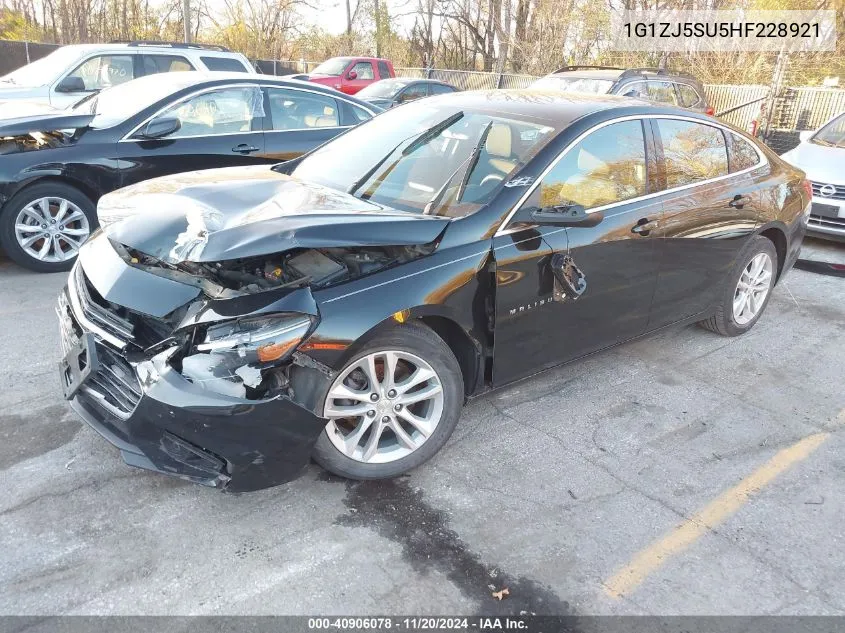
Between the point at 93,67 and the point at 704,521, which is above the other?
the point at 93,67

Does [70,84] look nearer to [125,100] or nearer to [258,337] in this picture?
[125,100]

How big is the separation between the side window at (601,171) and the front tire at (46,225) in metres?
4.03

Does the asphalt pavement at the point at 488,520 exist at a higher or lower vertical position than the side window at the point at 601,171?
lower

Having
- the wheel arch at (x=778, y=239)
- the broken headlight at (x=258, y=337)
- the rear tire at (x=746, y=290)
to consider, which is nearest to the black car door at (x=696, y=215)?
the rear tire at (x=746, y=290)

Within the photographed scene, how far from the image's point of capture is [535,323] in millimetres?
3385

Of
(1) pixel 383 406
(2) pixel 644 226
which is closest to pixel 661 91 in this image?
(2) pixel 644 226

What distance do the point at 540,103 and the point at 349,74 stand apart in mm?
14889

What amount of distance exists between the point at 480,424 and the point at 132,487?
1.76m

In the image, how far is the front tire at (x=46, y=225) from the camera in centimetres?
539

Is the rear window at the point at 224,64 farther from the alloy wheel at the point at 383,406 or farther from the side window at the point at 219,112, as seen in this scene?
the alloy wheel at the point at 383,406

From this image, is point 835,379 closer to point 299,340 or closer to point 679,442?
point 679,442

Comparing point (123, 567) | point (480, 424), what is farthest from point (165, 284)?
point (480, 424)

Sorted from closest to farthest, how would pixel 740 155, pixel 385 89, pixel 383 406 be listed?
pixel 383 406 < pixel 740 155 < pixel 385 89

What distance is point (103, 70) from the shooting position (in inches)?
357
